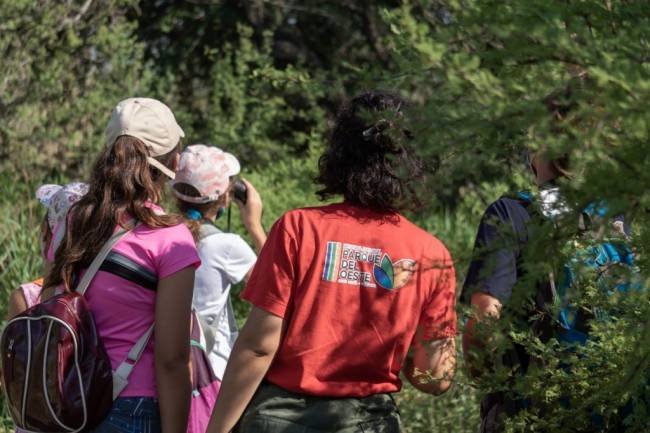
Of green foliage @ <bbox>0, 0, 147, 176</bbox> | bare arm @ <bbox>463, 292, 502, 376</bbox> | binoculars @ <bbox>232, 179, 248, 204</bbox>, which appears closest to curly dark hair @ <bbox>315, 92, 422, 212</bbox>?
bare arm @ <bbox>463, 292, 502, 376</bbox>

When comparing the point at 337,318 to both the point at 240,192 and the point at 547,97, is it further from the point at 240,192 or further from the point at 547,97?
the point at 240,192

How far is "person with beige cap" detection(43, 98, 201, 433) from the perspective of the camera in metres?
3.05

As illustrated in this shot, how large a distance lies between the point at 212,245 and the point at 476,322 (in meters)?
1.65

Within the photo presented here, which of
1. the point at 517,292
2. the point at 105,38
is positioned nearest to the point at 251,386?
the point at 517,292

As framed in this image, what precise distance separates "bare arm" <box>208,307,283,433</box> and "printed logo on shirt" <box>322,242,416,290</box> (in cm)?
19

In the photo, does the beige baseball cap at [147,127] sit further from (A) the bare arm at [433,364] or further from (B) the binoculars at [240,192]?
(B) the binoculars at [240,192]

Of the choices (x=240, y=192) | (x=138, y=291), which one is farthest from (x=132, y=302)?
(x=240, y=192)

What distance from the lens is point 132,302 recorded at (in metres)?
3.06

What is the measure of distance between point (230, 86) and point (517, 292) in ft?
27.0

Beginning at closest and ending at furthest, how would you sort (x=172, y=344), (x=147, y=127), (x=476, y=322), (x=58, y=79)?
(x=476, y=322) < (x=172, y=344) < (x=147, y=127) < (x=58, y=79)

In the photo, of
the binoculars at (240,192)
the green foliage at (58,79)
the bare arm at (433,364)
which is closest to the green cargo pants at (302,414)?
the bare arm at (433,364)

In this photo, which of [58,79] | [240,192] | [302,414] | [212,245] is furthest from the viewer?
[58,79]

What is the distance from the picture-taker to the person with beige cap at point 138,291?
3.05 metres

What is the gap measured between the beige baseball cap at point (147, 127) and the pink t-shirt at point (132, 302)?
297 mm
